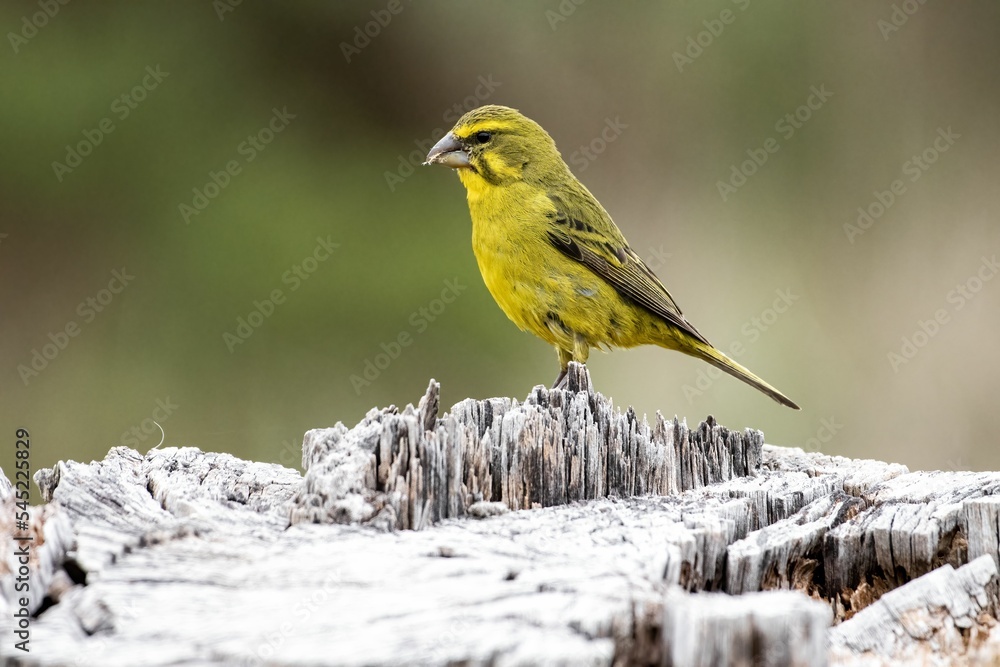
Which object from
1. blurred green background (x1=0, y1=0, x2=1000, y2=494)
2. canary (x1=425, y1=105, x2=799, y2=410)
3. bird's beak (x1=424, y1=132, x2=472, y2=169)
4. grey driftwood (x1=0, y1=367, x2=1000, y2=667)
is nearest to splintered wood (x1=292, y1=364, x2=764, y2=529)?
grey driftwood (x1=0, y1=367, x2=1000, y2=667)

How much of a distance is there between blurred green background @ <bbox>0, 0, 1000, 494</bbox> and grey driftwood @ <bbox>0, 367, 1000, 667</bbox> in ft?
12.9

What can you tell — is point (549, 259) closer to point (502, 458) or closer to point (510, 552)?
point (502, 458)

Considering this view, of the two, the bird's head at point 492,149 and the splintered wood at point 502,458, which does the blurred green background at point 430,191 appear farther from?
the splintered wood at point 502,458

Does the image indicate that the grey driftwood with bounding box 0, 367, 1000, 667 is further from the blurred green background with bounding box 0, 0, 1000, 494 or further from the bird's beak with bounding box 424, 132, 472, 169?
the blurred green background with bounding box 0, 0, 1000, 494

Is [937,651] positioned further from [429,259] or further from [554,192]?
[429,259]

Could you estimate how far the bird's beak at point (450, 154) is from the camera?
5844 mm

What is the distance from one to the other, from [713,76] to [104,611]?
22.0ft

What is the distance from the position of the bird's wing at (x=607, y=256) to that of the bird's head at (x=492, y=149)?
26 cm

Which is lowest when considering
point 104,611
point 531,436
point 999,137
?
point 104,611

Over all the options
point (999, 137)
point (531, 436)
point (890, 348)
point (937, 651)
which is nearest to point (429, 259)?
point (890, 348)

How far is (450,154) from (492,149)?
0.89 feet

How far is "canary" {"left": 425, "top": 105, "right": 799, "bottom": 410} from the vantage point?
5.68 meters

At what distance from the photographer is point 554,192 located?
6.10 metres

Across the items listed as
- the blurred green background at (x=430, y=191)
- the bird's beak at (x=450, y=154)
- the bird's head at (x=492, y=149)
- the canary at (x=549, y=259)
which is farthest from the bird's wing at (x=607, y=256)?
the blurred green background at (x=430, y=191)
